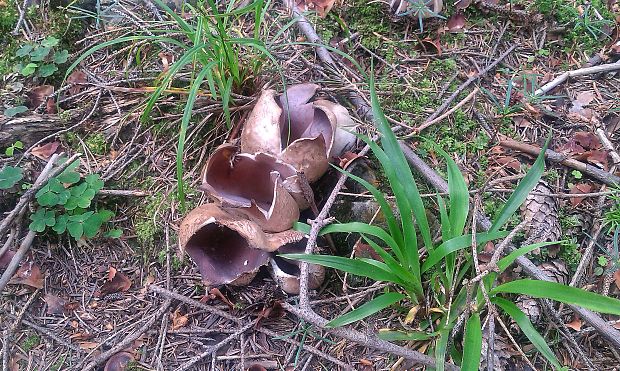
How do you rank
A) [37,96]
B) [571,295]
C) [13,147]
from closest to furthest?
[571,295] → [13,147] → [37,96]

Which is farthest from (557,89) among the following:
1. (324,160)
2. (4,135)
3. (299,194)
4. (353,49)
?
(4,135)

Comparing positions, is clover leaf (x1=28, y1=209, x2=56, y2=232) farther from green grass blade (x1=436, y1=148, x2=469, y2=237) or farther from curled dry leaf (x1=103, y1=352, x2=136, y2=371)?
green grass blade (x1=436, y1=148, x2=469, y2=237)

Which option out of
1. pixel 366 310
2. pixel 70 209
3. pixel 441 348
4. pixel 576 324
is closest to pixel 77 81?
pixel 70 209

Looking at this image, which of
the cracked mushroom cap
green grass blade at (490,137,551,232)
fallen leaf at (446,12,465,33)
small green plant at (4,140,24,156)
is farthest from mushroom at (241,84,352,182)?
small green plant at (4,140,24,156)

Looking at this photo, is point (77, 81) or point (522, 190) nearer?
point (522, 190)

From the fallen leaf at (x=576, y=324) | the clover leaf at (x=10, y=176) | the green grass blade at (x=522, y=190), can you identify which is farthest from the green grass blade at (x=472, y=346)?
the clover leaf at (x=10, y=176)

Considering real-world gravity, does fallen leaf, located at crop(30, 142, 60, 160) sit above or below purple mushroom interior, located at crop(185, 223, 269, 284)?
below

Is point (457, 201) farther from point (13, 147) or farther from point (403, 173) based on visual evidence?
point (13, 147)
